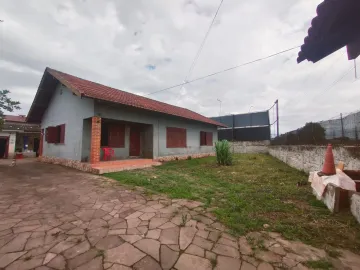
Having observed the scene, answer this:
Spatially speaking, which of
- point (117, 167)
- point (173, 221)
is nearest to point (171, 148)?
point (117, 167)

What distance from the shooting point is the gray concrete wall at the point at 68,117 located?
8.31m

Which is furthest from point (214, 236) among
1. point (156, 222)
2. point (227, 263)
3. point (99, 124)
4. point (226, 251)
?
point (99, 124)

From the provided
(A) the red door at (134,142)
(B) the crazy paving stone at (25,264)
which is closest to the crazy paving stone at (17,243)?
(B) the crazy paving stone at (25,264)

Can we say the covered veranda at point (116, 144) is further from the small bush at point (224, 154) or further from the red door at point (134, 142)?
the small bush at point (224, 154)

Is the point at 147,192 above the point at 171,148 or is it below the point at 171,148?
below

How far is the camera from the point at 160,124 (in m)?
11.0

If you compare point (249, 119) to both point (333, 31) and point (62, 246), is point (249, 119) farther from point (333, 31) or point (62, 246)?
point (62, 246)

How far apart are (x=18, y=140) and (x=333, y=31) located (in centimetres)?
2224

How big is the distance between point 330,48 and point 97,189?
5154 mm

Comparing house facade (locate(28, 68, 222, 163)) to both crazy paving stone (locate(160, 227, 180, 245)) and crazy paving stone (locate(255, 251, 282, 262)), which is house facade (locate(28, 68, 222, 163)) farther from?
crazy paving stone (locate(255, 251, 282, 262))

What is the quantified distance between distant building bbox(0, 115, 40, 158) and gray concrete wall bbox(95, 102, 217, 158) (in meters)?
11.9

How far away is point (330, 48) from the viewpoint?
241 centimetres

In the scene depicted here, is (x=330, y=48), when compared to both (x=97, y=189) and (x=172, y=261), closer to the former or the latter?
(x=172, y=261)

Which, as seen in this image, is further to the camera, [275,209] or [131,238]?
[275,209]
